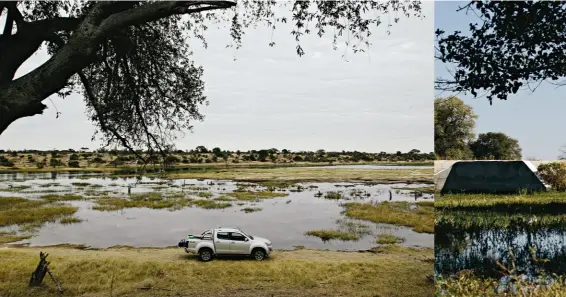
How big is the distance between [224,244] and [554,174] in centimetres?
285

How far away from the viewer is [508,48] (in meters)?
3.63

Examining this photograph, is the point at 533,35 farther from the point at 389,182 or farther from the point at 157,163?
the point at 157,163

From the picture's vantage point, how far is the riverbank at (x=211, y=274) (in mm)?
4184

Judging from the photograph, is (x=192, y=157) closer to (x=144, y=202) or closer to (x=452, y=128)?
(x=144, y=202)

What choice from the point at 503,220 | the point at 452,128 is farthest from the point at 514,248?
the point at 452,128

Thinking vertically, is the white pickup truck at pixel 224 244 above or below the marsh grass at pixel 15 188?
below

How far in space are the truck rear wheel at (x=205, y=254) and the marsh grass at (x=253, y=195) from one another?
59 cm

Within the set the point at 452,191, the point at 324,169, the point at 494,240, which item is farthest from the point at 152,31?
the point at 494,240

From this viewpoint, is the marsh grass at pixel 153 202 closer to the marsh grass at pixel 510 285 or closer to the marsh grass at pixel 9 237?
the marsh grass at pixel 9 237

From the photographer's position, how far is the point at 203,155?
455 cm

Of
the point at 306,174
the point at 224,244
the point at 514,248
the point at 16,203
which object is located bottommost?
the point at 224,244

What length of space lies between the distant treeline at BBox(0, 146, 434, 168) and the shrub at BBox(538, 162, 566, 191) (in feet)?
A: 4.21

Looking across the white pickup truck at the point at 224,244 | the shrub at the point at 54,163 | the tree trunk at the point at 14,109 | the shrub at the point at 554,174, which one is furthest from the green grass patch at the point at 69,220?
the shrub at the point at 554,174

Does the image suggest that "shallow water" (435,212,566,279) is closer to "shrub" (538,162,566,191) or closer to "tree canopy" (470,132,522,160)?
"shrub" (538,162,566,191)
